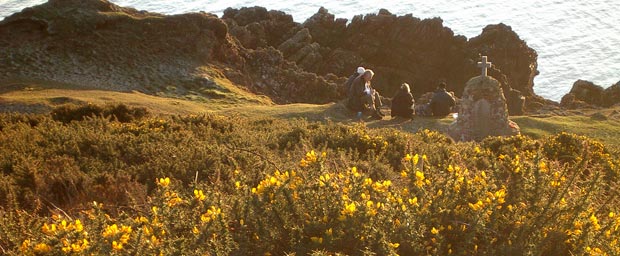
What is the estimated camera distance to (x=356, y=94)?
20766 millimetres

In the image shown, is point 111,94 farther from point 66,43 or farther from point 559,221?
point 559,221

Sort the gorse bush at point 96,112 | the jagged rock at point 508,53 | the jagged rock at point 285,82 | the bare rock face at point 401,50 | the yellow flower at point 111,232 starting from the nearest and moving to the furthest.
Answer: the yellow flower at point 111,232 → the gorse bush at point 96,112 → the jagged rock at point 285,82 → the bare rock face at point 401,50 → the jagged rock at point 508,53

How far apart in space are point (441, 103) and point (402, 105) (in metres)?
1.61

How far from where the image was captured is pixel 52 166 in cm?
943

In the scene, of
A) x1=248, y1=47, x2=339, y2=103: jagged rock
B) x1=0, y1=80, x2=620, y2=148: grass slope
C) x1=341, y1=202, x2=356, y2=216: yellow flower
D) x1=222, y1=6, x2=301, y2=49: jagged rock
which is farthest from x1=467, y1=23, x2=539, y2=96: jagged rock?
x1=341, y1=202, x2=356, y2=216: yellow flower

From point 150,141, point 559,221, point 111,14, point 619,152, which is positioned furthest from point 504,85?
point 559,221

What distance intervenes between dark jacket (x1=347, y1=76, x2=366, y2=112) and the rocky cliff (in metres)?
8.15

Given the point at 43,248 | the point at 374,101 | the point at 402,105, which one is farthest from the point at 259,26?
the point at 43,248

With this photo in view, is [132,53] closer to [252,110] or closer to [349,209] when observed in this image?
[252,110]

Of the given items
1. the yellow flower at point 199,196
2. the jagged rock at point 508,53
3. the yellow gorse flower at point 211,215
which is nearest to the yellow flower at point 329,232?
the yellow gorse flower at point 211,215

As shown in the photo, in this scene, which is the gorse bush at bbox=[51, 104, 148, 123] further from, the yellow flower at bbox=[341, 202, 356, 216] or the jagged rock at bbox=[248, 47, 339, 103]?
the jagged rock at bbox=[248, 47, 339, 103]

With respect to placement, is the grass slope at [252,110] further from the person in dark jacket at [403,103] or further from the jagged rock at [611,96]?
the jagged rock at [611,96]

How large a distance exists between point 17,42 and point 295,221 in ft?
75.9

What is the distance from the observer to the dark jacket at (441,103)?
2123 centimetres
